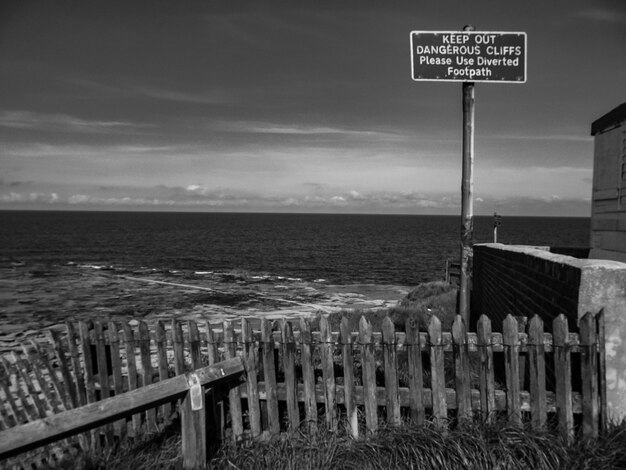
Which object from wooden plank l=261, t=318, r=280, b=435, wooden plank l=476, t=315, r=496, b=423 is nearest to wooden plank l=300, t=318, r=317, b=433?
wooden plank l=261, t=318, r=280, b=435

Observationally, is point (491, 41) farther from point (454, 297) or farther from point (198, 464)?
point (454, 297)

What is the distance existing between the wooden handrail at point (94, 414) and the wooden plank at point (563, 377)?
2.86m

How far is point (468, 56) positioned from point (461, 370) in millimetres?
4279

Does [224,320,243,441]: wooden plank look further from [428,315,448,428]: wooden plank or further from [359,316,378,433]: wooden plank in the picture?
[428,315,448,428]: wooden plank

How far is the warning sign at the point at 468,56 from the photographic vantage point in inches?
248

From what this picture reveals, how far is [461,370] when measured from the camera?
13.9 ft

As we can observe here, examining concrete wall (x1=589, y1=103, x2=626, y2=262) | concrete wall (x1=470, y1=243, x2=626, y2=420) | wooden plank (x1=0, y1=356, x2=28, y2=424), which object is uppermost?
concrete wall (x1=589, y1=103, x2=626, y2=262)

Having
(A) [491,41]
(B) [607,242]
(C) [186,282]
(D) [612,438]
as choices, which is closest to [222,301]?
(C) [186,282]

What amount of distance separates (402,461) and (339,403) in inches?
34.3

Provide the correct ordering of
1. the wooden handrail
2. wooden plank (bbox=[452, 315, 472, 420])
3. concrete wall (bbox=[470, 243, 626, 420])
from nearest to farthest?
the wooden handrail → concrete wall (bbox=[470, 243, 626, 420]) → wooden plank (bbox=[452, 315, 472, 420])

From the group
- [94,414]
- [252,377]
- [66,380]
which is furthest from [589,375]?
[66,380]

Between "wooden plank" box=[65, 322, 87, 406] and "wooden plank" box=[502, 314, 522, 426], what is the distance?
4.26m

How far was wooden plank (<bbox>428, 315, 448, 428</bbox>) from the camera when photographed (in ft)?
14.0

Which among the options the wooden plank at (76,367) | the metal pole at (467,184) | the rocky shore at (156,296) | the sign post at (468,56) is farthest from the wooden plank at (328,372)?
the rocky shore at (156,296)
